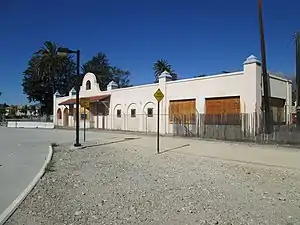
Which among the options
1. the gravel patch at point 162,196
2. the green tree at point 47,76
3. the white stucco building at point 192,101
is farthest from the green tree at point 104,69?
the gravel patch at point 162,196

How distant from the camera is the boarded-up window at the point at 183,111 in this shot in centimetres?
2922

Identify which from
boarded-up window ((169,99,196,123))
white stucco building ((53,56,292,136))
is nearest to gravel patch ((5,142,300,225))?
white stucco building ((53,56,292,136))

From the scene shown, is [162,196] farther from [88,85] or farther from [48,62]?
[48,62]

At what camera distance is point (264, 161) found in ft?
44.3

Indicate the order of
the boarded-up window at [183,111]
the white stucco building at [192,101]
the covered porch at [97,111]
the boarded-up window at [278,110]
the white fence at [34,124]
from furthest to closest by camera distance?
the white fence at [34,124]
the covered porch at [97,111]
the boarded-up window at [183,111]
the boarded-up window at [278,110]
the white stucco building at [192,101]

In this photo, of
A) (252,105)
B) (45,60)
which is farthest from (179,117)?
(45,60)

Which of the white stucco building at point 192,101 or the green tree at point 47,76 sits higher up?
the green tree at point 47,76

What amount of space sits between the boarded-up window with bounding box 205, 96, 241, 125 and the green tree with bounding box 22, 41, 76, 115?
46.6 m

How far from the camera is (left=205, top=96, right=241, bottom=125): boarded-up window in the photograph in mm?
24953

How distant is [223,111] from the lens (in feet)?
88.2

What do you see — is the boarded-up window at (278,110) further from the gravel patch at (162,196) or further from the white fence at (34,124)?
the white fence at (34,124)

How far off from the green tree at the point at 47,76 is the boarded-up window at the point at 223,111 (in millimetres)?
46602

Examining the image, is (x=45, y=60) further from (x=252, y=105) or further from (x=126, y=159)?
(x=126, y=159)

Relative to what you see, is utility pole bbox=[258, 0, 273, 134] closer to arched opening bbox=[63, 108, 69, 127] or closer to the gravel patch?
the gravel patch
